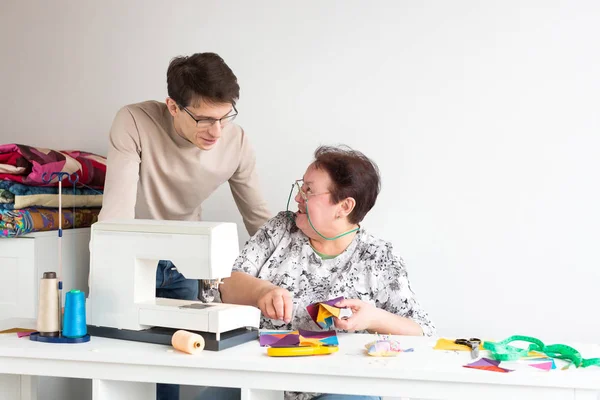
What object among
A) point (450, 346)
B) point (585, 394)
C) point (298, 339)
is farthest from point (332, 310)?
point (585, 394)

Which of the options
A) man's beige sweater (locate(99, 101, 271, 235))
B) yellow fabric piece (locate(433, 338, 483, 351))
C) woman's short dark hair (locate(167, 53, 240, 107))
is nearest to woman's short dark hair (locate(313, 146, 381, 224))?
woman's short dark hair (locate(167, 53, 240, 107))

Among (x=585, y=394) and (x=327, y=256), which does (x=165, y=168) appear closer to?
(x=327, y=256)

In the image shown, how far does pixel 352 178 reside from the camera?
2340 millimetres

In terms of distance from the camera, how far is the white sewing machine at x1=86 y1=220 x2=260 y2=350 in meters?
1.78

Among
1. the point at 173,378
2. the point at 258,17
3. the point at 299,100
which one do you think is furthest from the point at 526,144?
the point at 173,378

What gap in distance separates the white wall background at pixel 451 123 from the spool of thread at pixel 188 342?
1479 mm

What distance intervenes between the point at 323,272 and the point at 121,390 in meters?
0.80

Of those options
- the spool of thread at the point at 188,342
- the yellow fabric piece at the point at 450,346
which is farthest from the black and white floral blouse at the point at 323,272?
the spool of thread at the point at 188,342

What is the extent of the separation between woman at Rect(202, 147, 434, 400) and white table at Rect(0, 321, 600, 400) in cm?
40

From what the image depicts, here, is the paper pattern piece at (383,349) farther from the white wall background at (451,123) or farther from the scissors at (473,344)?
the white wall background at (451,123)

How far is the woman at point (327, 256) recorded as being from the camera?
2234 millimetres

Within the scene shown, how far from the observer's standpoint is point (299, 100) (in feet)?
10.2

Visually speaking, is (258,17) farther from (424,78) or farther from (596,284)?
(596,284)

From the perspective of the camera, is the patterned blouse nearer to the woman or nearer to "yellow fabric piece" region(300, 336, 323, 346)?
the woman
